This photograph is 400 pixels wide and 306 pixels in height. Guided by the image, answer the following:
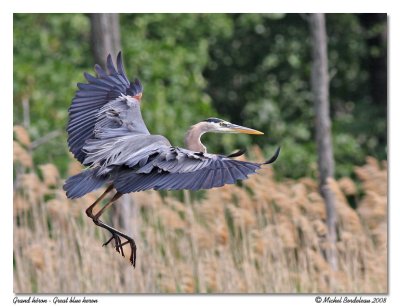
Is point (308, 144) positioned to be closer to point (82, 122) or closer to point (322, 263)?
point (322, 263)

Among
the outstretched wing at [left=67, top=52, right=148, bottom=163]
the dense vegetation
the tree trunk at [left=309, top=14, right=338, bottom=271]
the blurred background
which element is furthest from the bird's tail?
the dense vegetation

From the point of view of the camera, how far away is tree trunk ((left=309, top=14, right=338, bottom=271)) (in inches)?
268

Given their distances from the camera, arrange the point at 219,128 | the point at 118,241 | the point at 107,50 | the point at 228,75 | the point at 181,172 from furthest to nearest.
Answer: the point at 228,75
the point at 107,50
the point at 219,128
the point at 118,241
the point at 181,172

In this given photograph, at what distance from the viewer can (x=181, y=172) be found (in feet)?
12.1

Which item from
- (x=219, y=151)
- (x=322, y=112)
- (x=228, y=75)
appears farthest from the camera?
(x=228, y=75)

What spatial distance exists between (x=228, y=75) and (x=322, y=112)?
3.38 meters

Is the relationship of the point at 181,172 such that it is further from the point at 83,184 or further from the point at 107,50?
the point at 107,50

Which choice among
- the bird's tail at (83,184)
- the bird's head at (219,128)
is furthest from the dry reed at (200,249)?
the bird's tail at (83,184)

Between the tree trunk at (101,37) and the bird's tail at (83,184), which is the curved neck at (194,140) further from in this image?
the tree trunk at (101,37)

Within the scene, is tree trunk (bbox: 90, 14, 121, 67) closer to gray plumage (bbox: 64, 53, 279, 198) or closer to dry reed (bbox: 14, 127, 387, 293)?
dry reed (bbox: 14, 127, 387, 293)

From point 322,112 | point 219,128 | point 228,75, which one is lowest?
point 219,128

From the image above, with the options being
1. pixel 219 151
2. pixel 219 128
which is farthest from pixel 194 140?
pixel 219 151

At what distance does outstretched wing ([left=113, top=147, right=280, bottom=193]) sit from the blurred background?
7.60 feet

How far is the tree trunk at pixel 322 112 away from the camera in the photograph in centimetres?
681
